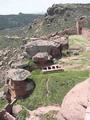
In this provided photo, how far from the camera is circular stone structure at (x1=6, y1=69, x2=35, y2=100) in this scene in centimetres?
4022

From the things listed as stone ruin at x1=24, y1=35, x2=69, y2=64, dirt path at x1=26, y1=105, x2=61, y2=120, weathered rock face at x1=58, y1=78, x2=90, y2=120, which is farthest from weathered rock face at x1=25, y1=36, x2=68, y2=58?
weathered rock face at x1=58, y1=78, x2=90, y2=120

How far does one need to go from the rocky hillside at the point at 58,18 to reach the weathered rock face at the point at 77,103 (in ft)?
301

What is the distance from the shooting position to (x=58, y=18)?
138500 millimetres

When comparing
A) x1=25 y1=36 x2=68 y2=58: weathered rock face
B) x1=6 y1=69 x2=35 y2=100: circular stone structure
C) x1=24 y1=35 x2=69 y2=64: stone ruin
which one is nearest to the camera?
x1=6 y1=69 x2=35 y2=100: circular stone structure

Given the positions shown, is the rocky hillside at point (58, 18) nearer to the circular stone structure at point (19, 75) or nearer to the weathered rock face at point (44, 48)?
the weathered rock face at point (44, 48)

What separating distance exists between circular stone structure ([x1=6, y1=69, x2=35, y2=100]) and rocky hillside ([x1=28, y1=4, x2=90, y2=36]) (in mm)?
77656

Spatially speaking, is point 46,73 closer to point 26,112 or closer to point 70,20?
point 26,112

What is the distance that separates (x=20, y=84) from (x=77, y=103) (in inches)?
614

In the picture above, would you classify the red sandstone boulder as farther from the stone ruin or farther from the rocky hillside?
the rocky hillside

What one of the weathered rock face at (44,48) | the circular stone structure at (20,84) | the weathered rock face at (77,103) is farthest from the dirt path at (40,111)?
the weathered rock face at (44,48)

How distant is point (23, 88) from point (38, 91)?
1.66 meters

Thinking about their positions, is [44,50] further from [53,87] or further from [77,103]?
[77,103]

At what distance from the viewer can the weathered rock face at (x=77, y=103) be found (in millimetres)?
24812

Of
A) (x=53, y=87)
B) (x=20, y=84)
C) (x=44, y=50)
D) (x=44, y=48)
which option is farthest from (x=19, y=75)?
(x=44, y=48)
